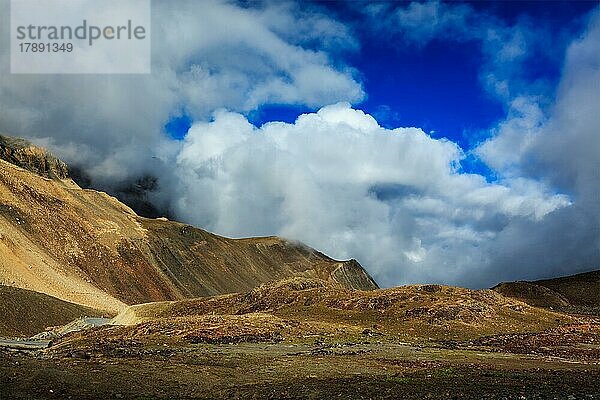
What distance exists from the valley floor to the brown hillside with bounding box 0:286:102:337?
39.4 m

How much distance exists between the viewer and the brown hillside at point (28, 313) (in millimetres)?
80812

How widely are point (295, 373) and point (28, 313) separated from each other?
68547 millimetres

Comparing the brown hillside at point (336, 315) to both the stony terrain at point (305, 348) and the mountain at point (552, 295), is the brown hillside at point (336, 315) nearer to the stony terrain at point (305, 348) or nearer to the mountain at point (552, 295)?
the stony terrain at point (305, 348)

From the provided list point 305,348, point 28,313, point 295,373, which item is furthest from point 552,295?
point 295,373

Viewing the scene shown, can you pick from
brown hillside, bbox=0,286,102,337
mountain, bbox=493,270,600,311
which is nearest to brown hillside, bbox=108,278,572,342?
brown hillside, bbox=0,286,102,337

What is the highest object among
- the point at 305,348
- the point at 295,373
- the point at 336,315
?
the point at 336,315

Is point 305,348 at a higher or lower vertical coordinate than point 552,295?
lower

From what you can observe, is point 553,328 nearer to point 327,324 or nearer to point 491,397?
point 327,324

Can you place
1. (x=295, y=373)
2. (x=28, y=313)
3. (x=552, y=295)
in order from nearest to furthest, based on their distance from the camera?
(x=295, y=373)
(x=28, y=313)
(x=552, y=295)

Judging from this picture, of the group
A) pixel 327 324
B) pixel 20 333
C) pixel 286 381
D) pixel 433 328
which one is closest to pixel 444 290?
pixel 433 328

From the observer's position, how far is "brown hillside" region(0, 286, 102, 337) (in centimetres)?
8081

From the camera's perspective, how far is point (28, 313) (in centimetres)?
8706

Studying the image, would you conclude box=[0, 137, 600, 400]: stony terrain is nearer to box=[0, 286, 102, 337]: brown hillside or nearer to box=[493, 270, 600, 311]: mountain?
box=[0, 286, 102, 337]: brown hillside

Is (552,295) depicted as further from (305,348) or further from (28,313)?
(28,313)
